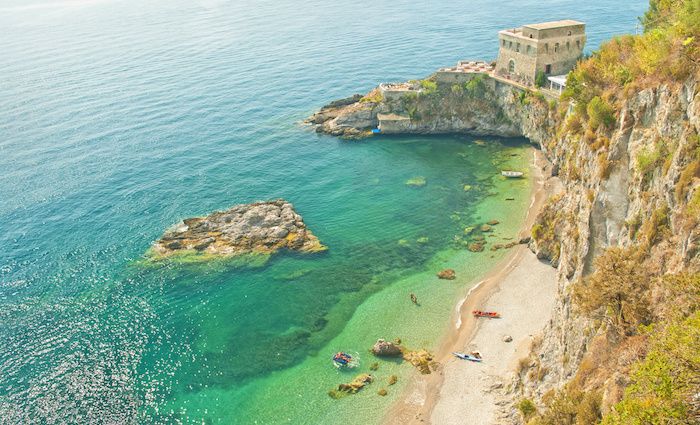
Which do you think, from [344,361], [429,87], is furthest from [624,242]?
[429,87]

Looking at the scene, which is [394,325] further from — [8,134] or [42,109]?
[42,109]

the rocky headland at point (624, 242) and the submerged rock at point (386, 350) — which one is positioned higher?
the rocky headland at point (624, 242)

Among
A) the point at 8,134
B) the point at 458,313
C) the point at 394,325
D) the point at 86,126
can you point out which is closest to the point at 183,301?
the point at 394,325

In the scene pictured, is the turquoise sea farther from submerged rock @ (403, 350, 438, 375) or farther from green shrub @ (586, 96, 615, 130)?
green shrub @ (586, 96, 615, 130)

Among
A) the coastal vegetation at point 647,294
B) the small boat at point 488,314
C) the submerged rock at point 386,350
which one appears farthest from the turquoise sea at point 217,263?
the coastal vegetation at point 647,294

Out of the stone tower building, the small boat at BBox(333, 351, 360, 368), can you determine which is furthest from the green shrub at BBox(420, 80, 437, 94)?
the small boat at BBox(333, 351, 360, 368)

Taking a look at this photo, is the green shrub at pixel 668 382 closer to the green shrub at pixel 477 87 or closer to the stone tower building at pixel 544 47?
the stone tower building at pixel 544 47
